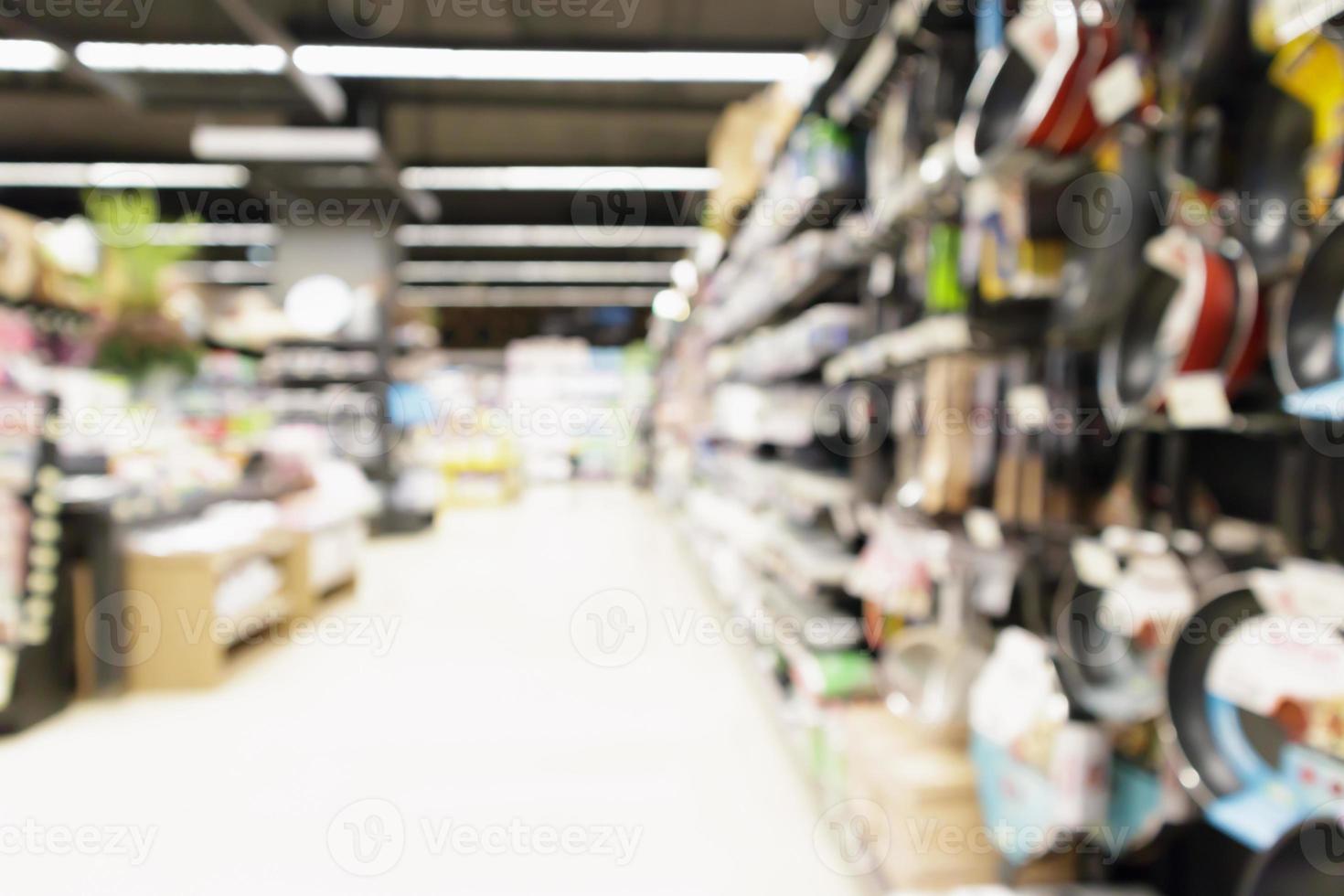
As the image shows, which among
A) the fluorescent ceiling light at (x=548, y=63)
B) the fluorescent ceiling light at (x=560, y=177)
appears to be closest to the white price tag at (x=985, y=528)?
the fluorescent ceiling light at (x=548, y=63)

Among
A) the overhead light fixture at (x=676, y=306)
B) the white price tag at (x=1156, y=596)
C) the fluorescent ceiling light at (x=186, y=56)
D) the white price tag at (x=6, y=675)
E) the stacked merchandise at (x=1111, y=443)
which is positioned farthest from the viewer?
the overhead light fixture at (x=676, y=306)

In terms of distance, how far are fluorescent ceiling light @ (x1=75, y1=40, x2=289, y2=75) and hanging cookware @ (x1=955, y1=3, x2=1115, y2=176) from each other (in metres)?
4.63

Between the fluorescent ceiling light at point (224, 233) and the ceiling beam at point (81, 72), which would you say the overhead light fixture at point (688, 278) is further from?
the fluorescent ceiling light at point (224, 233)

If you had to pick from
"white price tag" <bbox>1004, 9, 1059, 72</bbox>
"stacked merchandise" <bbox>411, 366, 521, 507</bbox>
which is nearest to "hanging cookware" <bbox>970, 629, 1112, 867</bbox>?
"white price tag" <bbox>1004, 9, 1059, 72</bbox>

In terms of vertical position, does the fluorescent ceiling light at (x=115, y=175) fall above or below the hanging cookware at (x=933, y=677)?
above

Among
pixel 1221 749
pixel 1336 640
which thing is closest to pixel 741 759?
pixel 1221 749

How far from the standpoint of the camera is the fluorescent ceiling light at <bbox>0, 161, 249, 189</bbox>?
28.9 feet

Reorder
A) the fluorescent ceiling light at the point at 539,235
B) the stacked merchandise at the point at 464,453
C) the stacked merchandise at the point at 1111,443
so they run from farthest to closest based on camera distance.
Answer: the stacked merchandise at the point at 464,453
the fluorescent ceiling light at the point at 539,235
the stacked merchandise at the point at 1111,443

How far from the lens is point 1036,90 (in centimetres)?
133

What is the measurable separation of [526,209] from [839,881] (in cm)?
981

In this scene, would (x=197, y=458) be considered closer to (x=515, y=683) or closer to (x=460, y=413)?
(x=515, y=683)

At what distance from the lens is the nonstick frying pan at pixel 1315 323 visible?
89 cm

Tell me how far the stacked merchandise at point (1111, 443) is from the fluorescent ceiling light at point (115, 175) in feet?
29.1

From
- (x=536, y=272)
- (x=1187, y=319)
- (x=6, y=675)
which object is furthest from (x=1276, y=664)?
(x=536, y=272)
